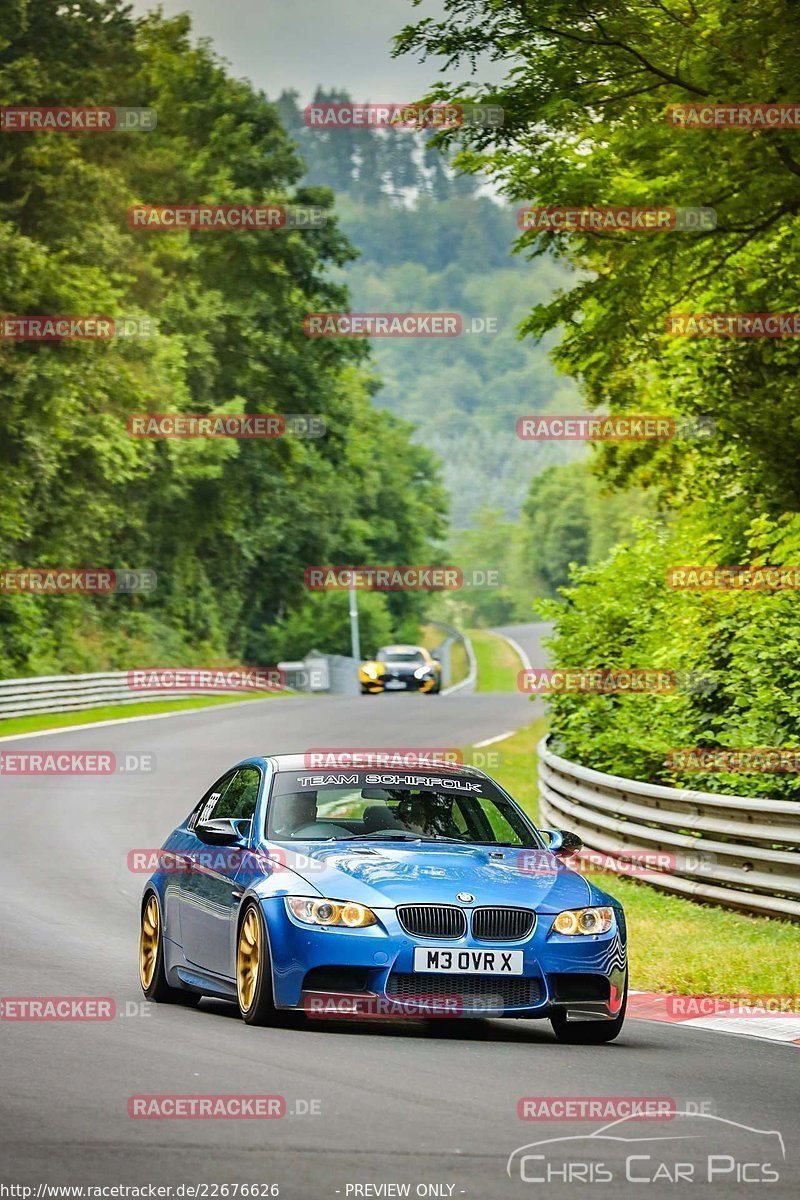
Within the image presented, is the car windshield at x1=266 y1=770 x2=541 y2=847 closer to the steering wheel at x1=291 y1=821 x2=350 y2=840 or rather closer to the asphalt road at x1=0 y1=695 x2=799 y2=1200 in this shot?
the steering wheel at x1=291 y1=821 x2=350 y2=840

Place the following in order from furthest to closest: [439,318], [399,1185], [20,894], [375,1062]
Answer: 1. [439,318]
2. [20,894]
3. [375,1062]
4. [399,1185]

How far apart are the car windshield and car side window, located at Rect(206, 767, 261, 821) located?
0.22 m

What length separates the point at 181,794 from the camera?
27.5 metres

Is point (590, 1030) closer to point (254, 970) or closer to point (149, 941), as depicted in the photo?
point (254, 970)

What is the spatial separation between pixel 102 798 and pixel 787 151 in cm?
1419

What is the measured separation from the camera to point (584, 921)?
31.0ft

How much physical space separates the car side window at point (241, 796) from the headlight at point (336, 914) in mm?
1354

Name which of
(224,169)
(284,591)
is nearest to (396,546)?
(284,591)

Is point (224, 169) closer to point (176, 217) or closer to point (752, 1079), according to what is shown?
point (176, 217)
